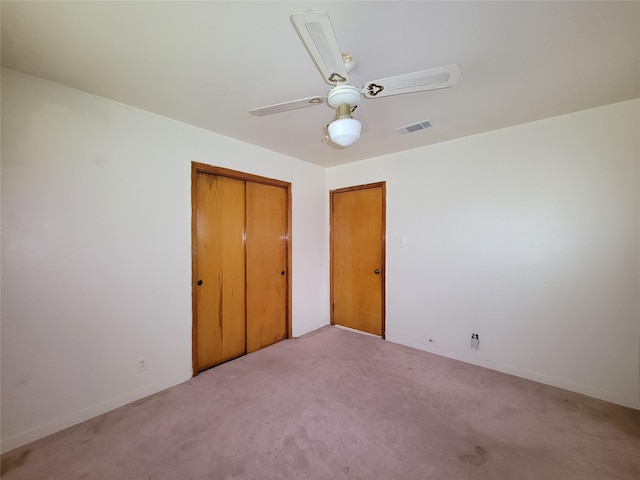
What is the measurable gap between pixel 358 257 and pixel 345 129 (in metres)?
2.49

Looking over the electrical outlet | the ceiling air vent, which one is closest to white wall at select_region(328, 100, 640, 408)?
the ceiling air vent

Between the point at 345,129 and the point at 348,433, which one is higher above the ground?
the point at 345,129

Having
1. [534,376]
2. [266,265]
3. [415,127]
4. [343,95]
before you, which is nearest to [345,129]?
[343,95]

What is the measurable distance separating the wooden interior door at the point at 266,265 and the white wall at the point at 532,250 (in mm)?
1522

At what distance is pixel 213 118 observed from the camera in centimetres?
234

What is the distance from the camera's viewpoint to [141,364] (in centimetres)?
219

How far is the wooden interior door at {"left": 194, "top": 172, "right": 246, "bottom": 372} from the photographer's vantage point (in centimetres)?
263

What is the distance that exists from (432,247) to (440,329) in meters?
0.96

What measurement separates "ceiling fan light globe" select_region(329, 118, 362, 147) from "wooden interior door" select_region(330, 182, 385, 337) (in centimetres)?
209

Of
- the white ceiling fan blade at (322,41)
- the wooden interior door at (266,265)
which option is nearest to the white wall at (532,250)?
the wooden interior door at (266,265)

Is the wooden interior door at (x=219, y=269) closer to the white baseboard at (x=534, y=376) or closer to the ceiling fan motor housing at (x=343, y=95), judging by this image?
the ceiling fan motor housing at (x=343, y=95)

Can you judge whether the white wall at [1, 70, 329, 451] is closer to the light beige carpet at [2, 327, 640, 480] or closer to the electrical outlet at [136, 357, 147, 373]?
the electrical outlet at [136, 357, 147, 373]

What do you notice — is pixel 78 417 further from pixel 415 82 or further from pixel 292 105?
pixel 415 82

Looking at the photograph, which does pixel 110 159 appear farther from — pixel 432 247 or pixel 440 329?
pixel 440 329
